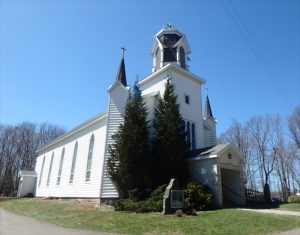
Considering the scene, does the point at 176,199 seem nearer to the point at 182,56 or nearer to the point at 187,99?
the point at 187,99

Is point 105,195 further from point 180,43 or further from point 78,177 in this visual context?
point 180,43

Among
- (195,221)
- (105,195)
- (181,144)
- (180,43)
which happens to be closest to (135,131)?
(181,144)

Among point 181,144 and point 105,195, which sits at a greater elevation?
point 181,144

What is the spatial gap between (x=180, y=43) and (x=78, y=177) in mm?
17595

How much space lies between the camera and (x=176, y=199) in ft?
53.4

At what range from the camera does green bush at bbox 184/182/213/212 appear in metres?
18.2

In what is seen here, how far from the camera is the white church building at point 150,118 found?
2152cm

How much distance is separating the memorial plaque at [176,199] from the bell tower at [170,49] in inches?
619

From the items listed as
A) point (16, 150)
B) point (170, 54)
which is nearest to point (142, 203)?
point (170, 54)

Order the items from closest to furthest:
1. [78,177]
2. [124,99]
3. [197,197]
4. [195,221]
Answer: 1. [195,221]
2. [197,197]
3. [124,99]
4. [78,177]

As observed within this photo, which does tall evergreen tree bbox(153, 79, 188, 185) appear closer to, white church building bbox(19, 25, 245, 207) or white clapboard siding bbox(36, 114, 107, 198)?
white church building bbox(19, 25, 245, 207)

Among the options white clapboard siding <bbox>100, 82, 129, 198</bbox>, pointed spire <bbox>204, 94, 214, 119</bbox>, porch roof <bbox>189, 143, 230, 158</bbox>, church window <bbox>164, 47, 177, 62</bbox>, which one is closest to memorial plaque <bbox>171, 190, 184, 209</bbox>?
porch roof <bbox>189, 143, 230, 158</bbox>

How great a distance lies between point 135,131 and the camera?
20.7 m

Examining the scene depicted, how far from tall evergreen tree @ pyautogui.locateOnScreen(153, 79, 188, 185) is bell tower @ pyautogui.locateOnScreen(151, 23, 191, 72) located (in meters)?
7.76
